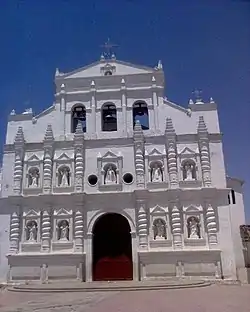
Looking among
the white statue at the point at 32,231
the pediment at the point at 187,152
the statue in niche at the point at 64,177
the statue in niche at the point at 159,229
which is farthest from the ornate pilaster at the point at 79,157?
the pediment at the point at 187,152

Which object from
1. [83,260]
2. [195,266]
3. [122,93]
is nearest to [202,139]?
[122,93]

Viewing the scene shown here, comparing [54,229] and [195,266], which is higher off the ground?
[54,229]

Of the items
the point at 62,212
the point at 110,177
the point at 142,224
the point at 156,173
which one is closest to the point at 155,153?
the point at 156,173

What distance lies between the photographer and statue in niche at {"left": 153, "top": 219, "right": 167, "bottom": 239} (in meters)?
11.8

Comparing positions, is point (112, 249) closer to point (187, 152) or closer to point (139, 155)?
point (139, 155)

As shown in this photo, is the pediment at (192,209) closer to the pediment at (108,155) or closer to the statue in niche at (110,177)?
the statue in niche at (110,177)

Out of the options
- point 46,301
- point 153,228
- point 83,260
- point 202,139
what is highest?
point 202,139

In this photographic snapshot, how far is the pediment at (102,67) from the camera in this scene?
1365cm

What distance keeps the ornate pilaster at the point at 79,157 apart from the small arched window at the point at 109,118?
1.02m

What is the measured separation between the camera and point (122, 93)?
1331 centimetres

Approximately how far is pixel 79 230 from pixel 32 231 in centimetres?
166

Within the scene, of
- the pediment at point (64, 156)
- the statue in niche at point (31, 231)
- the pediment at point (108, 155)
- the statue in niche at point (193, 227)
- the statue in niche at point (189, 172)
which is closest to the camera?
the statue in niche at point (193, 227)

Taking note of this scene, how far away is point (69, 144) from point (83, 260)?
4058 mm

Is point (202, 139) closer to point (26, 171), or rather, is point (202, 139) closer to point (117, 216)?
A: point (117, 216)
